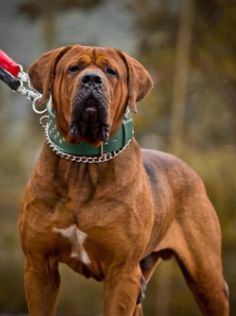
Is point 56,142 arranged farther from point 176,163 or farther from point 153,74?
point 153,74

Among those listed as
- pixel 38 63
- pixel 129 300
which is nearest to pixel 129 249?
Result: pixel 129 300

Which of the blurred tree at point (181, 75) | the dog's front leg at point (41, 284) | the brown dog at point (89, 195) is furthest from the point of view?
the blurred tree at point (181, 75)

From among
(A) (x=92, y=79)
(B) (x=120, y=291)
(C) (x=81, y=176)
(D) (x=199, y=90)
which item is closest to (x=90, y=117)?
(A) (x=92, y=79)

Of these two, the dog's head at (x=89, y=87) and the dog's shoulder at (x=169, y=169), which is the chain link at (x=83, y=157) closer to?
the dog's head at (x=89, y=87)

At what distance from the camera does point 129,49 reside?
1006cm

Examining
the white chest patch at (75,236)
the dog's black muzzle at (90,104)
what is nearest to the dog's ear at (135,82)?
the dog's black muzzle at (90,104)

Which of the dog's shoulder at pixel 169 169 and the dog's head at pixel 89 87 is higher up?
the dog's head at pixel 89 87

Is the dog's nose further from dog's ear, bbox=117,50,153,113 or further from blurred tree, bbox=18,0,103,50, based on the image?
blurred tree, bbox=18,0,103,50

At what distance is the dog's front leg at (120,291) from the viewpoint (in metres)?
5.84

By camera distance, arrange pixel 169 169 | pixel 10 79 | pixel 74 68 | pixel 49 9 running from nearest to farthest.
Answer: pixel 74 68
pixel 10 79
pixel 169 169
pixel 49 9

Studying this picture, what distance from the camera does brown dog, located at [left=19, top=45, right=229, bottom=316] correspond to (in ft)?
18.5

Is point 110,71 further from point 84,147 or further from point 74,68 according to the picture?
point 84,147

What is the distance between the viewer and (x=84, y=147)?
19.2ft

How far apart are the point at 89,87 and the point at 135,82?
377 millimetres
